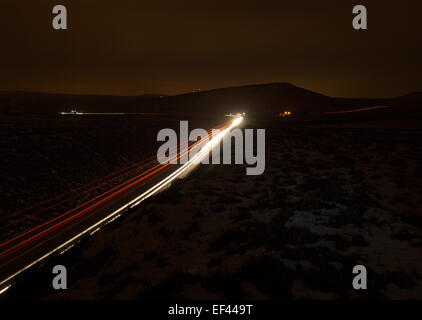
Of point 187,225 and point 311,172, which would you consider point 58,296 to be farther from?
point 311,172

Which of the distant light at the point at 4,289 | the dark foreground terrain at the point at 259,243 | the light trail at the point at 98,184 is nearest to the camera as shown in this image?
the dark foreground terrain at the point at 259,243

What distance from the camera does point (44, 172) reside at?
25.4 meters

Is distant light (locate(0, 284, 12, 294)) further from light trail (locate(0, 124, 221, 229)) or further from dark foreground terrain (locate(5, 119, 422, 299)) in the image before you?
light trail (locate(0, 124, 221, 229))

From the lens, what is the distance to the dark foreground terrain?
23.2ft

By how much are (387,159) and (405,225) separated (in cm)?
1230

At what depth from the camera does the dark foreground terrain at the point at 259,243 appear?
7.08m

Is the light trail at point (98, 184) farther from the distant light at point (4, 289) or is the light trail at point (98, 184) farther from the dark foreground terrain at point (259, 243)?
the dark foreground terrain at point (259, 243)

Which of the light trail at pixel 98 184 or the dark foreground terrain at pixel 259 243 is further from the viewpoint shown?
the light trail at pixel 98 184

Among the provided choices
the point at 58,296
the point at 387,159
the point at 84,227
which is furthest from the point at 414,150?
the point at 58,296

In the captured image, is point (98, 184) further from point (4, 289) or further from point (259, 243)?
point (259, 243)

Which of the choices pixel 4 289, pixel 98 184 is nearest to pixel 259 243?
pixel 4 289

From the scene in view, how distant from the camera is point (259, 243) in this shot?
29.9 feet

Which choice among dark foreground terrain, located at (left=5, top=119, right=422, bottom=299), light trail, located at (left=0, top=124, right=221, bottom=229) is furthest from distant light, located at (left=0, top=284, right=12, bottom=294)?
light trail, located at (left=0, top=124, right=221, bottom=229)

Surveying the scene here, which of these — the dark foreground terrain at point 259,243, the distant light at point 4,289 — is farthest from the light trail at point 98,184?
the dark foreground terrain at point 259,243
